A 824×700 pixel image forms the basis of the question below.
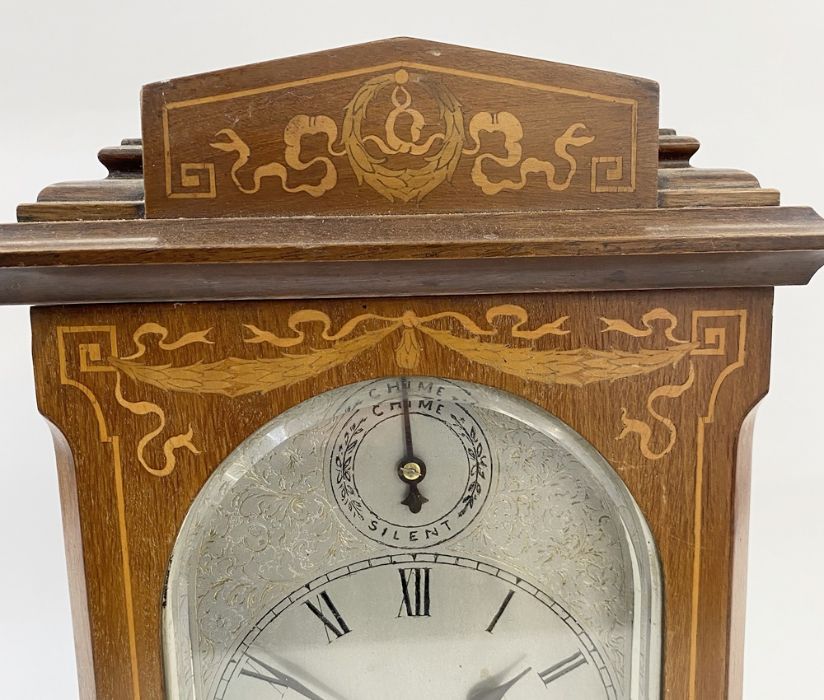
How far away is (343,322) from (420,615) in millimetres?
340

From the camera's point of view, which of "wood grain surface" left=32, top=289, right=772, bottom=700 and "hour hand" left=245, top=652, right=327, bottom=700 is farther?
"hour hand" left=245, top=652, right=327, bottom=700

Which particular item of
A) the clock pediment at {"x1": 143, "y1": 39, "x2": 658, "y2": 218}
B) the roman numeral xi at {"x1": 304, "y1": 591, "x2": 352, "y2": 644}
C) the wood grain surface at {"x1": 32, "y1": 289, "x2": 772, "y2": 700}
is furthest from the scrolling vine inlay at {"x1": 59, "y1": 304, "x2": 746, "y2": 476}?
the roman numeral xi at {"x1": 304, "y1": 591, "x2": 352, "y2": 644}

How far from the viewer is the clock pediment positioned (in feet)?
2.90

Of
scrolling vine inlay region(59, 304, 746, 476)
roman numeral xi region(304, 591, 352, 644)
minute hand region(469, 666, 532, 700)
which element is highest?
scrolling vine inlay region(59, 304, 746, 476)

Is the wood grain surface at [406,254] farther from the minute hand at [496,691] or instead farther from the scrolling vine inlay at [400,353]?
the minute hand at [496,691]

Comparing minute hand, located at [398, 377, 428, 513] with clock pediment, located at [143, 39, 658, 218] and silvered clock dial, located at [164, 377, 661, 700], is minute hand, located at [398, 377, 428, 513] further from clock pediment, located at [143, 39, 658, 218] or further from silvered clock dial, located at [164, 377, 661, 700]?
clock pediment, located at [143, 39, 658, 218]

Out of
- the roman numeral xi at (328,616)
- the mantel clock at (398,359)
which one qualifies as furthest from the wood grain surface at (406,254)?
the roman numeral xi at (328,616)

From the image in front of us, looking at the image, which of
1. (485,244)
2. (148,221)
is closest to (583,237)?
A: (485,244)

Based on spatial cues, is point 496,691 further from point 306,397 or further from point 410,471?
point 306,397

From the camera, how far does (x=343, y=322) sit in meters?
0.91

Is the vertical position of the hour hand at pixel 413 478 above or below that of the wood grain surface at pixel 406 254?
below

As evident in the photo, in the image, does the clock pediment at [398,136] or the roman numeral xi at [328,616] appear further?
the roman numeral xi at [328,616]

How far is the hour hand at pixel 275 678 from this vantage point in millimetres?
1035

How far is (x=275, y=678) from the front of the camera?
1041 millimetres
